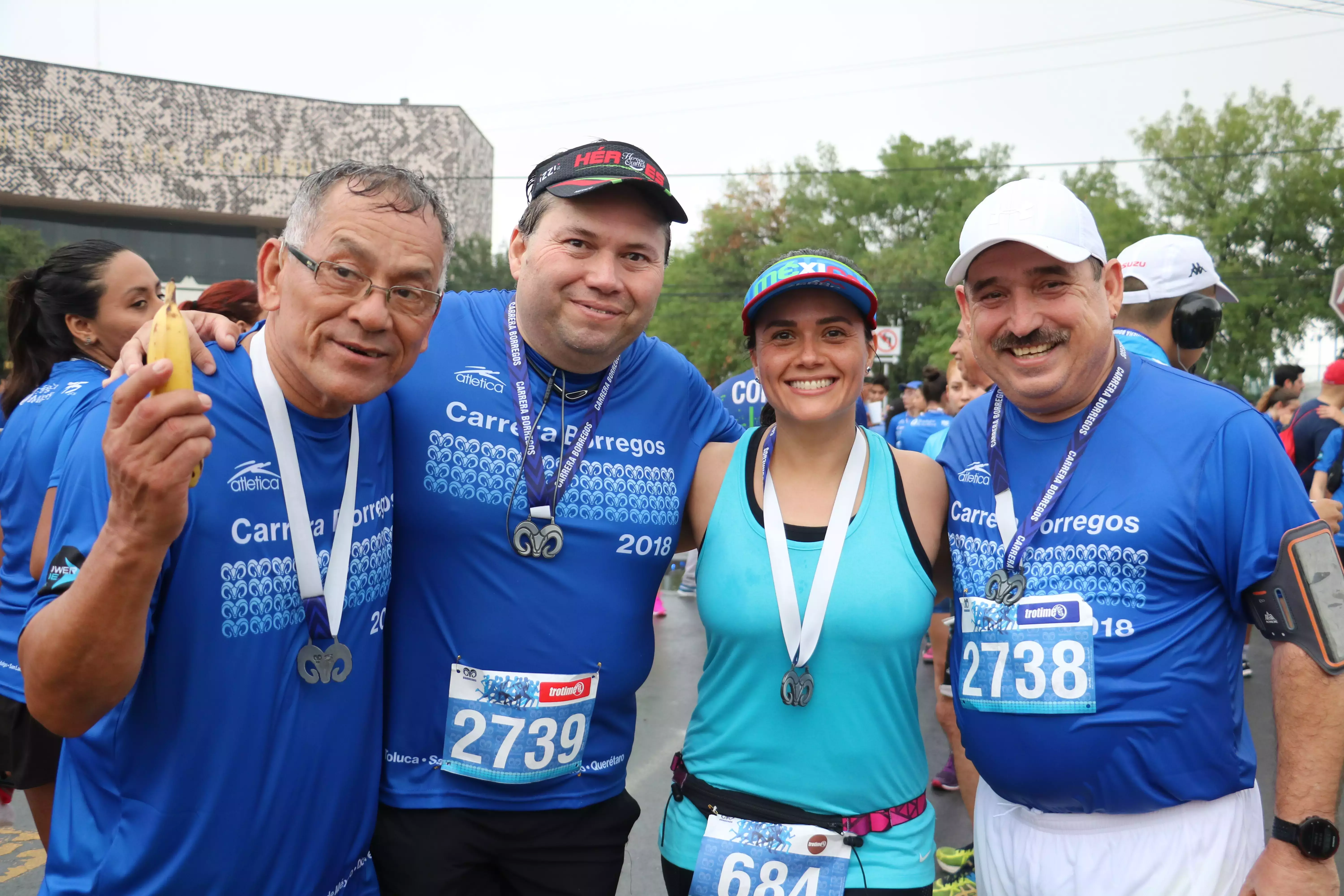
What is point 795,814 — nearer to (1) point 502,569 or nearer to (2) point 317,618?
(1) point 502,569

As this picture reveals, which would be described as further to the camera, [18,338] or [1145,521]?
[18,338]

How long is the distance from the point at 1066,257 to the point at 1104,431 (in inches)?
17.8

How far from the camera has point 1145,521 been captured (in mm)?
2137

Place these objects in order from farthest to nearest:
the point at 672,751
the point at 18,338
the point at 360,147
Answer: the point at 360,147 < the point at 672,751 < the point at 18,338

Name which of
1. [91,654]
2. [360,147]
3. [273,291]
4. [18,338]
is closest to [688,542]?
[273,291]

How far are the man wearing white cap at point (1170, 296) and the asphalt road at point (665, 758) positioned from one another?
62.1 inches

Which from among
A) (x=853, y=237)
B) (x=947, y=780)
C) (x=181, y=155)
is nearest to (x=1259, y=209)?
(x=853, y=237)

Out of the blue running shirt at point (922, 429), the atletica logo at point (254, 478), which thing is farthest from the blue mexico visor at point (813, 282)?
the blue running shirt at point (922, 429)

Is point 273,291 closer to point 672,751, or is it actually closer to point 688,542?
point 688,542

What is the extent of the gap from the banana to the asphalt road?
2886 millimetres

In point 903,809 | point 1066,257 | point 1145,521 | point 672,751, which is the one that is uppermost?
point 1066,257

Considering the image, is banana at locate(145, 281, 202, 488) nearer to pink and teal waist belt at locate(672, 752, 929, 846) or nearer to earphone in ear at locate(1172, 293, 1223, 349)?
pink and teal waist belt at locate(672, 752, 929, 846)

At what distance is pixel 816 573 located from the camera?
2318 millimetres

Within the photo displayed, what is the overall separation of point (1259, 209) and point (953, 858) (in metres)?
34.1
